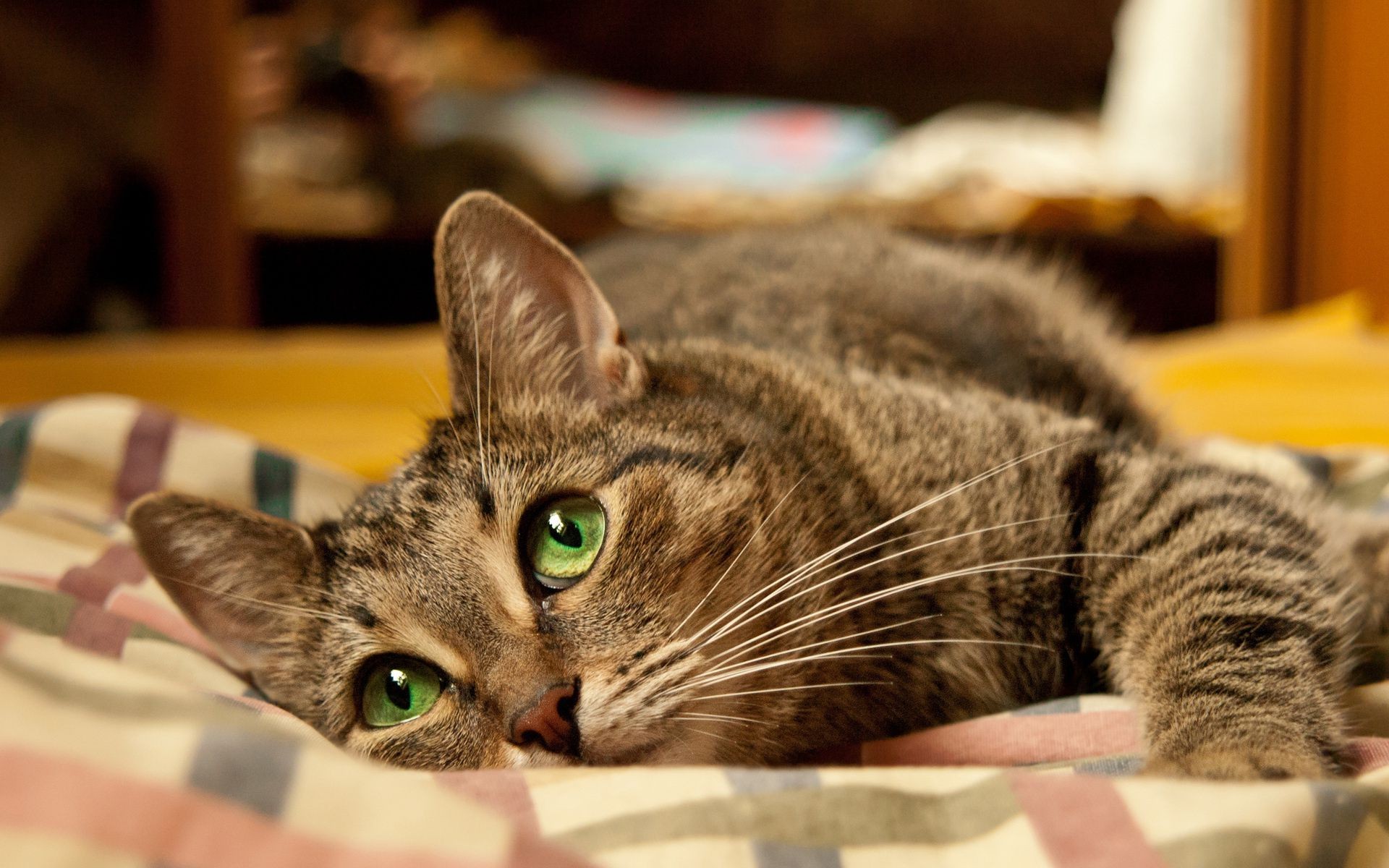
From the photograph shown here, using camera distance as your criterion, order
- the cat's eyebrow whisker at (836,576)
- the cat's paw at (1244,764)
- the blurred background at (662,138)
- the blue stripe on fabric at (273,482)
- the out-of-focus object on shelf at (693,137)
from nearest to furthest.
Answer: the cat's paw at (1244,764), the cat's eyebrow whisker at (836,576), the blue stripe on fabric at (273,482), the blurred background at (662,138), the out-of-focus object on shelf at (693,137)

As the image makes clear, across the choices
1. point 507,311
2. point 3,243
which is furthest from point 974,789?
point 3,243

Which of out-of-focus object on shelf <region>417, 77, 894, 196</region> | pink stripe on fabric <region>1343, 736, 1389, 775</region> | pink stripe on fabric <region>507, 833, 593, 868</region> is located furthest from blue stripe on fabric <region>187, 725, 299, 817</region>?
out-of-focus object on shelf <region>417, 77, 894, 196</region>

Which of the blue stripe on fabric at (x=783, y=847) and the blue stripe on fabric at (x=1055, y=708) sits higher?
the blue stripe on fabric at (x=783, y=847)

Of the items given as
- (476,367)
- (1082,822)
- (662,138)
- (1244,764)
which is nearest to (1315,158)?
(662,138)

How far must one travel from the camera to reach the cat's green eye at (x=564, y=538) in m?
1.03

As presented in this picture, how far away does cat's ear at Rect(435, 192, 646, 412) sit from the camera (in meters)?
1.13

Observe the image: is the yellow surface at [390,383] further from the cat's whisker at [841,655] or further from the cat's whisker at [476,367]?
the cat's whisker at [841,655]

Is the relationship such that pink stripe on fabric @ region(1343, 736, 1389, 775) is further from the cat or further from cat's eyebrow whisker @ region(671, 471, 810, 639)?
cat's eyebrow whisker @ region(671, 471, 810, 639)

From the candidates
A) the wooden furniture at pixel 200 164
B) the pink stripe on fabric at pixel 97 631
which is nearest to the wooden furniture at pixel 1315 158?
the pink stripe on fabric at pixel 97 631

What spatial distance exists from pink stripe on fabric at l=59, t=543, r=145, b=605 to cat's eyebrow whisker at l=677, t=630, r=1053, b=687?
734 mm

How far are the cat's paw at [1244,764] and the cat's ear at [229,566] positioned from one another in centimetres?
87

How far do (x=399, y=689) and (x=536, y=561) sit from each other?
19 centimetres

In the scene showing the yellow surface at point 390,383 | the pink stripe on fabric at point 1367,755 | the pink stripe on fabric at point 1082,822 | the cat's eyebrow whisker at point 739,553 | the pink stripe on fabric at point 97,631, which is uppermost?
the pink stripe on fabric at point 1082,822

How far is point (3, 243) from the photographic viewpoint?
344cm
